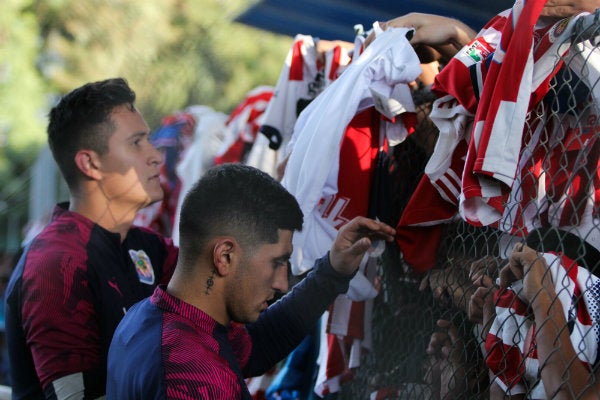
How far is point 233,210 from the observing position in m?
2.32

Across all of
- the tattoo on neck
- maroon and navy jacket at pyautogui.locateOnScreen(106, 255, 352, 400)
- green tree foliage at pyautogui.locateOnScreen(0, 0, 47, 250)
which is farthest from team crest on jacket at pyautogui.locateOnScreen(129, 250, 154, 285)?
green tree foliage at pyautogui.locateOnScreen(0, 0, 47, 250)

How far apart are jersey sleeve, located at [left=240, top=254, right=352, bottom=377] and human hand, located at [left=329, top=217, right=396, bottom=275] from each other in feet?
0.14

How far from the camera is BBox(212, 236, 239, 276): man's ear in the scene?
2.29 meters

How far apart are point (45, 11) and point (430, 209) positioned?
12.7 meters

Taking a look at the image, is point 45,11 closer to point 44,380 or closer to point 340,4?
point 340,4

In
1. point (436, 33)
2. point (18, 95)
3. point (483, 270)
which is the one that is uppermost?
point (436, 33)

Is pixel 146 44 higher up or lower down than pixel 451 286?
lower down

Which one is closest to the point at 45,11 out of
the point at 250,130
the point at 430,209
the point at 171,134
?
the point at 171,134

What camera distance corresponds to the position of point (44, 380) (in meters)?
2.74

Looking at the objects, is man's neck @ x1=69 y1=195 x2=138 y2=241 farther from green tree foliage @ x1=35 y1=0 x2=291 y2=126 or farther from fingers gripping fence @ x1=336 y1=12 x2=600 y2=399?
green tree foliage @ x1=35 y1=0 x2=291 y2=126

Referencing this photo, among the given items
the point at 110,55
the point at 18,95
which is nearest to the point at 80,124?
the point at 18,95

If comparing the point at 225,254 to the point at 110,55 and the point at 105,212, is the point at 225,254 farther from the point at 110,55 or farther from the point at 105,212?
the point at 110,55

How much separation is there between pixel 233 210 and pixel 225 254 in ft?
0.42

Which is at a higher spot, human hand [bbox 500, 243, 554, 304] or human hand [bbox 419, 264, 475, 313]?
human hand [bbox 500, 243, 554, 304]
